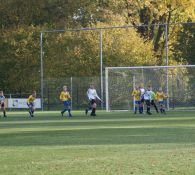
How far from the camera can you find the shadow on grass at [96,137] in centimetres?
1828

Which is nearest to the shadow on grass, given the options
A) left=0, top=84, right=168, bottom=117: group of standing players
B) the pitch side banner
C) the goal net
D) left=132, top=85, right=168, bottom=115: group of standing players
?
left=0, top=84, right=168, bottom=117: group of standing players

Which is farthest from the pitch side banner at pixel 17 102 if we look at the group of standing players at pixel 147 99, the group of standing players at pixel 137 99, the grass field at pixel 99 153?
the grass field at pixel 99 153

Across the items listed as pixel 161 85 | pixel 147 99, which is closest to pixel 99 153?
pixel 147 99

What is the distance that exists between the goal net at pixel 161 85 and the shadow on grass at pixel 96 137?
78.3 ft

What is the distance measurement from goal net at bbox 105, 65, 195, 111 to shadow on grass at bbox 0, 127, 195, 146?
23880 mm

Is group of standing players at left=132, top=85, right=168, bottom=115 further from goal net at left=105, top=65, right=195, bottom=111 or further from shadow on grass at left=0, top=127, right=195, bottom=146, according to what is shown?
shadow on grass at left=0, top=127, right=195, bottom=146

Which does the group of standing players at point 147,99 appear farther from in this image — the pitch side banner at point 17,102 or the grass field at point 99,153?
the grass field at point 99,153

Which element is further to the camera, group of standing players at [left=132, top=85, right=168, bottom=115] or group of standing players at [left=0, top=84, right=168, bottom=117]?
group of standing players at [left=132, top=85, right=168, bottom=115]

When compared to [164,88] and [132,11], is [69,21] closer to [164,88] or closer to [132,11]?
[132,11]

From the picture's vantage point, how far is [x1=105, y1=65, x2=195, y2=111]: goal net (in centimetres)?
4672

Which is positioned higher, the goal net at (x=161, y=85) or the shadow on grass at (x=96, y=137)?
the goal net at (x=161, y=85)

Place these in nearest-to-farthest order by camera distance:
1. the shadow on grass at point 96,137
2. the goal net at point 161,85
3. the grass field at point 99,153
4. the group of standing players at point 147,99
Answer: the grass field at point 99,153
the shadow on grass at point 96,137
the group of standing players at point 147,99
the goal net at point 161,85

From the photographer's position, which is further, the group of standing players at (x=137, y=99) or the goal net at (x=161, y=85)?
the goal net at (x=161, y=85)

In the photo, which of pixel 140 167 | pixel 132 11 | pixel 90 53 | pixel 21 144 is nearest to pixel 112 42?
pixel 90 53
